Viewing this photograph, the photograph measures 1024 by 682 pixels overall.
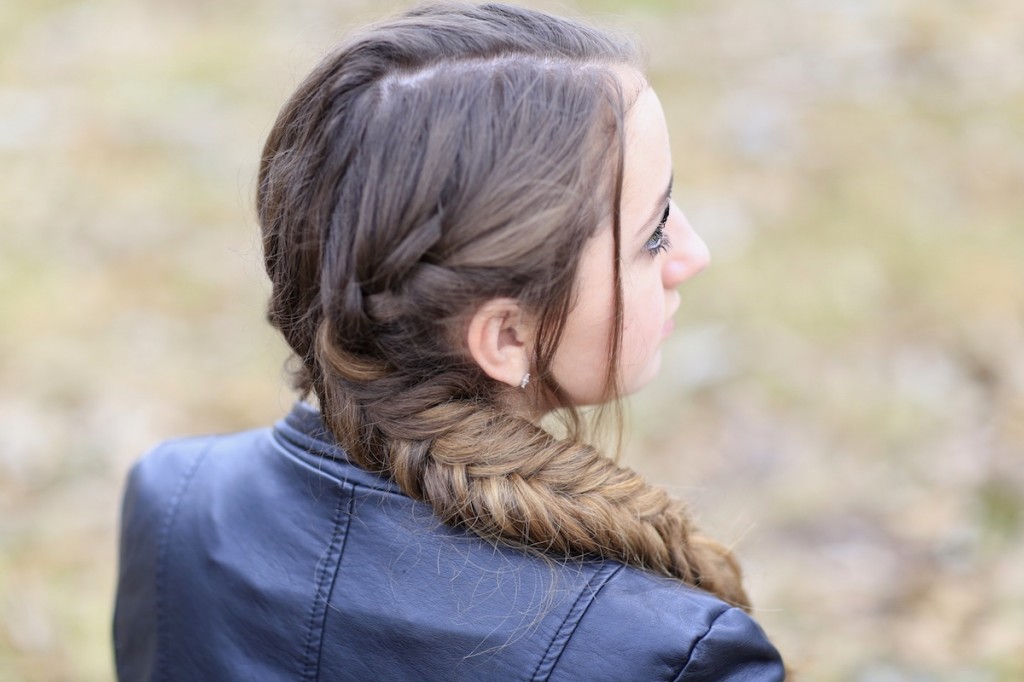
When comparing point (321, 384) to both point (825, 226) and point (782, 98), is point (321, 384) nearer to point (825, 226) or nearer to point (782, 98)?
point (825, 226)

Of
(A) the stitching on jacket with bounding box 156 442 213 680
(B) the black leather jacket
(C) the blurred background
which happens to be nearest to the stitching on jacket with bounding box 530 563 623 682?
(B) the black leather jacket

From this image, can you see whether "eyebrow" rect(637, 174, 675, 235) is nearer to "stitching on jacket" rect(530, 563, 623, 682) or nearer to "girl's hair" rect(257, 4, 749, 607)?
"girl's hair" rect(257, 4, 749, 607)

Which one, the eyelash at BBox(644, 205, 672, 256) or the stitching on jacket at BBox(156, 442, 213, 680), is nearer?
the eyelash at BBox(644, 205, 672, 256)

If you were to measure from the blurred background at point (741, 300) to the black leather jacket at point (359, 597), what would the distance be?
756 millimetres

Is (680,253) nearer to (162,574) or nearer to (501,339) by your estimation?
(501,339)

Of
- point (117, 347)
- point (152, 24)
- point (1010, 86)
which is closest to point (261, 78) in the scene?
point (152, 24)

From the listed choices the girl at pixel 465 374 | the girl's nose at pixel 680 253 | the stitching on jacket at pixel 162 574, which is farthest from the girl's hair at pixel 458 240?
the stitching on jacket at pixel 162 574

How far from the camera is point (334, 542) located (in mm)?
1366

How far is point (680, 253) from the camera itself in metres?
1.54

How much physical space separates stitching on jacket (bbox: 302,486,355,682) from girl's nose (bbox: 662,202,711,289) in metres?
0.59

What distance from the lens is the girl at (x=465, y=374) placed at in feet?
4.06

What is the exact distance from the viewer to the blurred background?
3119 millimetres

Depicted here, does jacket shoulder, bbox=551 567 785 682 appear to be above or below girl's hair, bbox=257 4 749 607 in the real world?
below

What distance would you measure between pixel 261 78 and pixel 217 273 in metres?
1.65
